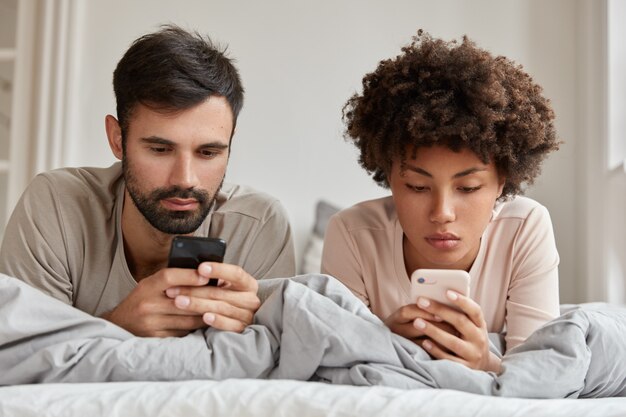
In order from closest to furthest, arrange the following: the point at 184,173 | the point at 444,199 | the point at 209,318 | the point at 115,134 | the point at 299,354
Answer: the point at 299,354
the point at 209,318
the point at 444,199
the point at 184,173
the point at 115,134

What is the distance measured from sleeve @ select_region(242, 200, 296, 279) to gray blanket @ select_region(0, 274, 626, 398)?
20.9 inches

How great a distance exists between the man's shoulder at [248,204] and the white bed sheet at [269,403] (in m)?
0.79

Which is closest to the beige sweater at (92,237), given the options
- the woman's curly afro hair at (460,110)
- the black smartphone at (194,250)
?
the woman's curly afro hair at (460,110)

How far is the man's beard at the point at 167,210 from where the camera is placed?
5.09ft

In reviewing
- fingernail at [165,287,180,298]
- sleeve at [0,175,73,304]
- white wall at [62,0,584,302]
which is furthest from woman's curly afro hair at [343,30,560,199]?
white wall at [62,0,584,302]

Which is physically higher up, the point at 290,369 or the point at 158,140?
the point at 158,140

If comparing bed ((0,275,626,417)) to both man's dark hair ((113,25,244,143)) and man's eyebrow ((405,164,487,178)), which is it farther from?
man's dark hair ((113,25,244,143))

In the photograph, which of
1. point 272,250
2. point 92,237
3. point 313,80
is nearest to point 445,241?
point 272,250

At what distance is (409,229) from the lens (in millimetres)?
1505

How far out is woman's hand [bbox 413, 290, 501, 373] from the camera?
1.17 metres

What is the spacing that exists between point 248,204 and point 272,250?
0.13 m

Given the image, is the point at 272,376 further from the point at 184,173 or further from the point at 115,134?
the point at 115,134

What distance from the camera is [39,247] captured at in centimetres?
157

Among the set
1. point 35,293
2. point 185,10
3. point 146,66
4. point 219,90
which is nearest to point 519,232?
point 219,90
